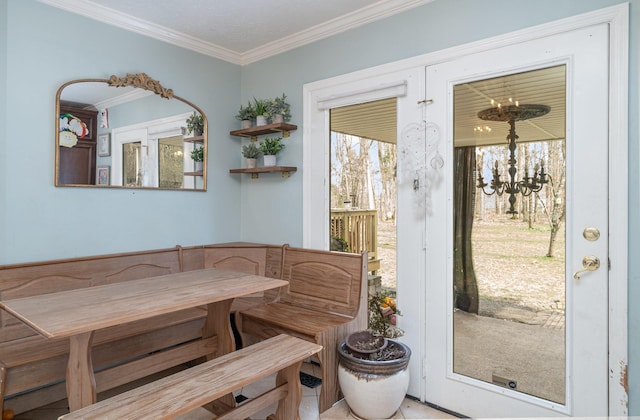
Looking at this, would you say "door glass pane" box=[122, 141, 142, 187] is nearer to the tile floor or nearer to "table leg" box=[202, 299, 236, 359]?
"table leg" box=[202, 299, 236, 359]

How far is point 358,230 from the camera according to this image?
2.83 metres

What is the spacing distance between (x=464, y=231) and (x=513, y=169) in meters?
0.46

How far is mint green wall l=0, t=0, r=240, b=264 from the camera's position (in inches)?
90.7

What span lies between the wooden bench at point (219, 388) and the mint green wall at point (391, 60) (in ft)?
4.22

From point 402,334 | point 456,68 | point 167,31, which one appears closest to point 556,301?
point 402,334

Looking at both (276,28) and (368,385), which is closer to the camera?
(368,385)

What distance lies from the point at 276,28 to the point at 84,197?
186 cm

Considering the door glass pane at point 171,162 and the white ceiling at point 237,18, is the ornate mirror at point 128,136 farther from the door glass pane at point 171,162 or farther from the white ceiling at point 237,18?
the white ceiling at point 237,18

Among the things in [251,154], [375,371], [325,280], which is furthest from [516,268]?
[251,154]

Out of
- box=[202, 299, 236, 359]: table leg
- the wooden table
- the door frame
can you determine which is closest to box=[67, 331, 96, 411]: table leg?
the wooden table

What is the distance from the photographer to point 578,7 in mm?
1935

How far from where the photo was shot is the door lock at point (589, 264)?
1890mm

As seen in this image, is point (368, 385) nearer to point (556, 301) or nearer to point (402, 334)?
point (402, 334)

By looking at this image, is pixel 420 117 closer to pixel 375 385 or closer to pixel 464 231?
pixel 464 231
